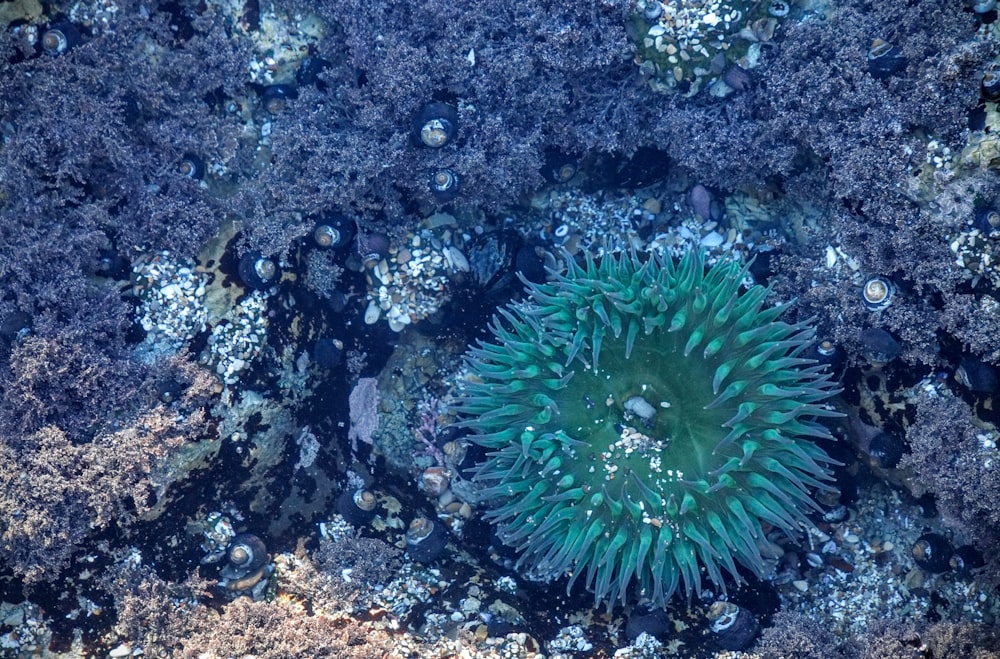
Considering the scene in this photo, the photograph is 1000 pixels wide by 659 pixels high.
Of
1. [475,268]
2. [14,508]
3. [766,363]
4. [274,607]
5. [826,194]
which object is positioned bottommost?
[274,607]

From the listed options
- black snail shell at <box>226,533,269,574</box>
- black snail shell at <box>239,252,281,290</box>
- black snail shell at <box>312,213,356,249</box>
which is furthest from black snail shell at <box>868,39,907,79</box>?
black snail shell at <box>226,533,269,574</box>

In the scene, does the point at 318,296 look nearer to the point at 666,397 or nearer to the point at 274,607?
the point at 274,607

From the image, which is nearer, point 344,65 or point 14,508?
point 14,508

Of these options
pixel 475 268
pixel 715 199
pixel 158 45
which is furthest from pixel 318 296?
pixel 715 199

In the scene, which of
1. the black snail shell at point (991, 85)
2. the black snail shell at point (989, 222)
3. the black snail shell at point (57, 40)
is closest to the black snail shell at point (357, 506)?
the black snail shell at point (57, 40)

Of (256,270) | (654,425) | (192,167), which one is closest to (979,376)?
(654,425)
